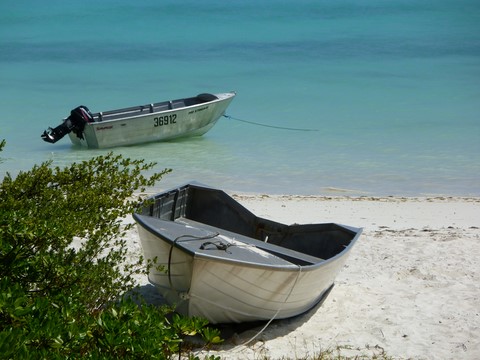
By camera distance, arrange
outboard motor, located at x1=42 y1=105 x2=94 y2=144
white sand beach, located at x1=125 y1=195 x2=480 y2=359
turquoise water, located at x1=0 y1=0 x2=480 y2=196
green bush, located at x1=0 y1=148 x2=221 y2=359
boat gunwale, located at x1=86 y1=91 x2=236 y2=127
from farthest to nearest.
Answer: boat gunwale, located at x1=86 y1=91 x2=236 y2=127 < outboard motor, located at x1=42 y1=105 x2=94 y2=144 < turquoise water, located at x1=0 y1=0 x2=480 y2=196 < white sand beach, located at x1=125 y1=195 x2=480 y2=359 < green bush, located at x1=0 y1=148 x2=221 y2=359

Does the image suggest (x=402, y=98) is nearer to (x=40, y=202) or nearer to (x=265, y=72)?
(x=265, y=72)

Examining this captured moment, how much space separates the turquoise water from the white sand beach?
10.9ft

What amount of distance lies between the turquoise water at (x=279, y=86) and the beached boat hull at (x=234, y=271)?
22.6 ft

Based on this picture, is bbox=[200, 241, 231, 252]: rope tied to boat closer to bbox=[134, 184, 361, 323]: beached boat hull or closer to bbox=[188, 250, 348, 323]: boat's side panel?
bbox=[134, 184, 361, 323]: beached boat hull

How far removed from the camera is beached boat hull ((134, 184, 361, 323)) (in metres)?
6.45

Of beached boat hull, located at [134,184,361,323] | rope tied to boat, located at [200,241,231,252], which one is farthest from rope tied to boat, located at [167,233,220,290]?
rope tied to boat, located at [200,241,231,252]

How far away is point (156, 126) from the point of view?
17.9 metres

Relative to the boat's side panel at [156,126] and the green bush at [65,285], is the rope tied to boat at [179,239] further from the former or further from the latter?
the boat's side panel at [156,126]

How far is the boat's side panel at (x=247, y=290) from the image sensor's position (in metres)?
6.43

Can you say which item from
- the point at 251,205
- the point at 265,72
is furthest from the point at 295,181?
the point at 265,72

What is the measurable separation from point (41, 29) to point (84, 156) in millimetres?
30898

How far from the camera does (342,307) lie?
7762mm

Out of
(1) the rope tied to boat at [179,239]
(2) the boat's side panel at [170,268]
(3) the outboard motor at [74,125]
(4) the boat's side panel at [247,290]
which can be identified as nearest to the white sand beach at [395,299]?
(4) the boat's side panel at [247,290]

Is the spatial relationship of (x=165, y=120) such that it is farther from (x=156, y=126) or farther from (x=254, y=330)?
(x=254, y=330)
